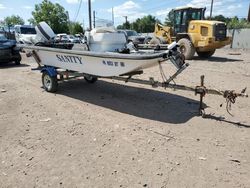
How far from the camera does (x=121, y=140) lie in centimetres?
482

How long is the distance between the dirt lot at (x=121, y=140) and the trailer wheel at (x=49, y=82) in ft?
0.69

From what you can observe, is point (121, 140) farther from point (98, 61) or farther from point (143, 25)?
point (143, 25)

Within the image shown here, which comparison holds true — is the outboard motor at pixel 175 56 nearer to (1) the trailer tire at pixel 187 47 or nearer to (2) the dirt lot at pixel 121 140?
(2) the dirt lot at pixel 121 140

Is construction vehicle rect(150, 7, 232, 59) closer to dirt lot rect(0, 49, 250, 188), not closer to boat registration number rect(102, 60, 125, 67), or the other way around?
dirt lot rect(0, 49, 250, 188)

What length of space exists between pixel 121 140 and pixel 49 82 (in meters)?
4.15

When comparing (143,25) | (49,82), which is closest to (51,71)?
(49,82)

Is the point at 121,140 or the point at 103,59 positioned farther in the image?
the point at 103,59

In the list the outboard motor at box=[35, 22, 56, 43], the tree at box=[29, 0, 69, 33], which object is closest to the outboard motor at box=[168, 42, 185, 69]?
the outboard motor at box=[35, 22, 56, 43]

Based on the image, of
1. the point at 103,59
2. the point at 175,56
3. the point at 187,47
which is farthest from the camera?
the point at 187,47

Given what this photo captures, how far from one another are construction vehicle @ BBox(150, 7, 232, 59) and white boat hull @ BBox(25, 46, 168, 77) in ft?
24.2

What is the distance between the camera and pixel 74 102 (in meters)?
7.20

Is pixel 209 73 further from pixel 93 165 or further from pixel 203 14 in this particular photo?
pixel 93 165

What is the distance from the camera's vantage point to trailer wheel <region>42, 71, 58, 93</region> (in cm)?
806

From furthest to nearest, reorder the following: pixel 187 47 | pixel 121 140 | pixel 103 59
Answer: pixel 187 47 < pixel 103 59 < pixel 121 140
